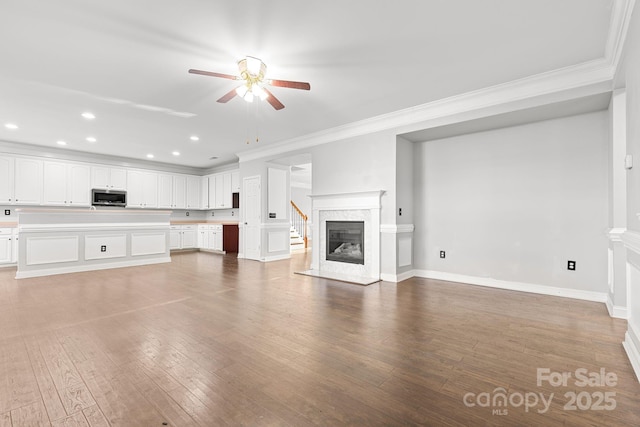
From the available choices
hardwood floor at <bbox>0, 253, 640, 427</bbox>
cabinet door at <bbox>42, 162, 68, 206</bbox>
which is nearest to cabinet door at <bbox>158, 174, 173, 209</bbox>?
cabinet door at <bbox>42, 162, 68, 206</bbox>

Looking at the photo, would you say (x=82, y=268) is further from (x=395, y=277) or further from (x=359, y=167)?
(x=395, y=277)

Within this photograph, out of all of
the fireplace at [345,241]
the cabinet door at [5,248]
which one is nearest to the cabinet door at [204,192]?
the cabinet door at [5,248]

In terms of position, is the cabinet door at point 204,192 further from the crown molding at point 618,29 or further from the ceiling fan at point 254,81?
the crown molding at point 618,29

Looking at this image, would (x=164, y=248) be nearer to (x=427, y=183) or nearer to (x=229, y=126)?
(x=229, y=126)

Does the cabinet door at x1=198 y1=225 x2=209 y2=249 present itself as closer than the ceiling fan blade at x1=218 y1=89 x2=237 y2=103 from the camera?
No

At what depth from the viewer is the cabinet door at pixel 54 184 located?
7.00 meters

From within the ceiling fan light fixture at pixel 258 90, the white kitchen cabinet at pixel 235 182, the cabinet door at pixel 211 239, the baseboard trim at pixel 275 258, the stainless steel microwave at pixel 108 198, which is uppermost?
the ceiling fan light fixture at pixel 258 90

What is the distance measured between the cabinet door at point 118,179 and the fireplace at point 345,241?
638cm

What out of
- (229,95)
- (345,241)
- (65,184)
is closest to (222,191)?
(65,184)

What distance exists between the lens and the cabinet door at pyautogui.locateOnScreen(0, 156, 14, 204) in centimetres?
646

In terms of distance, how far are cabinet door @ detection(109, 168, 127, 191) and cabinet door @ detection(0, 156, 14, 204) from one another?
1.88m

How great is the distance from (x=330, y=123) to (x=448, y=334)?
3946mm

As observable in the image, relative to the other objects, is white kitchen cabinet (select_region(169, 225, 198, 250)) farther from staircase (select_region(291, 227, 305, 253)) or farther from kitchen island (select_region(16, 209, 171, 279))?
staircase (select_region(291, 227, 305, 253))

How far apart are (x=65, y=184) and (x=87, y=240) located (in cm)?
268
